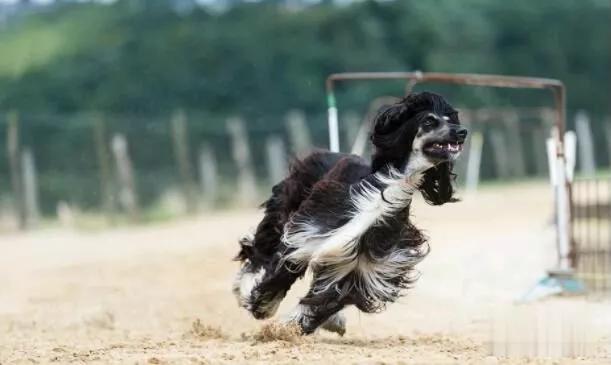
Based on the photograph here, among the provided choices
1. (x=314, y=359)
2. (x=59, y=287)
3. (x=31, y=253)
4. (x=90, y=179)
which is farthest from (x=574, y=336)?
(x=90, y=179)

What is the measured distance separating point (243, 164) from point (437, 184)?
47.1ft

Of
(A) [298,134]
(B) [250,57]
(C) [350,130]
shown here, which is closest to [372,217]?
(A) [298,134]

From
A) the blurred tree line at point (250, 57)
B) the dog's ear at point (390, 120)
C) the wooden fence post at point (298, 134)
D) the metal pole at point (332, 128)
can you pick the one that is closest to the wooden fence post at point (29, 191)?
the blurred tree line at point (250, 57)

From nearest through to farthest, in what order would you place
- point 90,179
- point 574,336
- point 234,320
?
1. point 574,336
2. point 234,320
3. point 90,179

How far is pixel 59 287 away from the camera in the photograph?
9742 millimetres

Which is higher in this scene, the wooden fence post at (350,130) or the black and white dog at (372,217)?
the wooden fence post at (350,130)

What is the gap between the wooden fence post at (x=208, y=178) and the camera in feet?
62.8

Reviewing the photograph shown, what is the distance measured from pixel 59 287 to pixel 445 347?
15.9ft

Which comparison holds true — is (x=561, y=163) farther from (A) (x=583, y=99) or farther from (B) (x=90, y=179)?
(A) (x=583, y=99)

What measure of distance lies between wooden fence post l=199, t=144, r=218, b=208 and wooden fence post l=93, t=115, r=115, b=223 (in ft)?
6.58

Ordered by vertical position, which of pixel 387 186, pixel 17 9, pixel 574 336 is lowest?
pixel 574 336

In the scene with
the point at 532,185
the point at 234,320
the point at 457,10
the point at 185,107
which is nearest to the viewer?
the point at 234,320

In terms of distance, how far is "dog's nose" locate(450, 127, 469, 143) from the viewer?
→ 211 inches

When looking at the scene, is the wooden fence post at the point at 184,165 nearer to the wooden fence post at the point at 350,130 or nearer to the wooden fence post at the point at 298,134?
the wooden fence post at the point at 298,134
